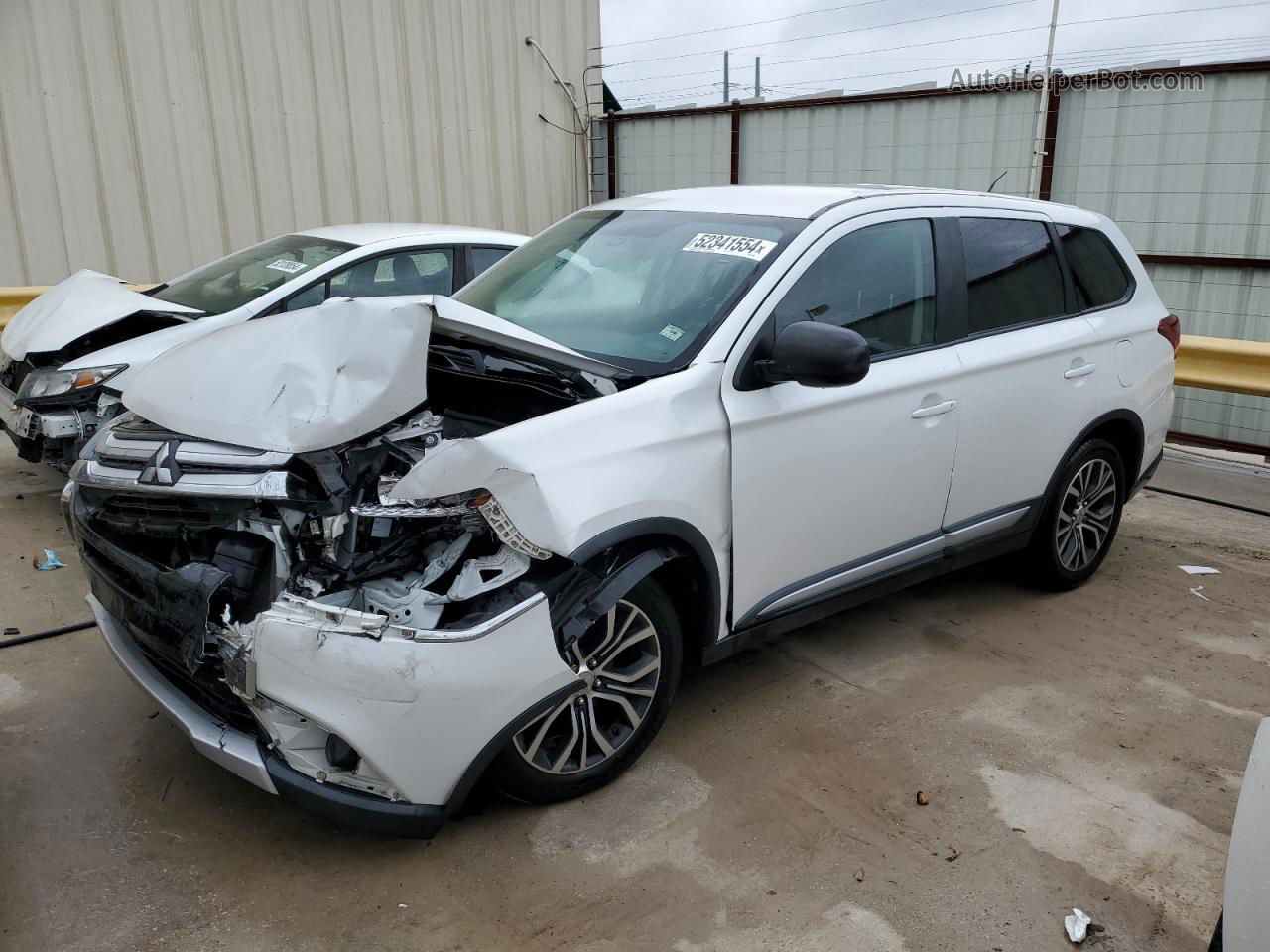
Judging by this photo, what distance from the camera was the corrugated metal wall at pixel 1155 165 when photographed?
25.0 feet

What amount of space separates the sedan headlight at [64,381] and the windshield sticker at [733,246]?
3204 millimetres

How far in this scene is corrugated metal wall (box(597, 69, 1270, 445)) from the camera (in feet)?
25.0

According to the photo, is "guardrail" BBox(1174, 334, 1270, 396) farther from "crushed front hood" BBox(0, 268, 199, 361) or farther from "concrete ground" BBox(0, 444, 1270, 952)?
"crushed front hood" BBox(0, 268, 199, 361)

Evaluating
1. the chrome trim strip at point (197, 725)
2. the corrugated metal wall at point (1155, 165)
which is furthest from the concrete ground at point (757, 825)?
the corrugated metal wall at point (1155, 165)

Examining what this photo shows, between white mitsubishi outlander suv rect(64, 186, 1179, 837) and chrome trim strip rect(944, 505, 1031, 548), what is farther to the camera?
chrome trim strip rect(944, 505, 1031, 548)

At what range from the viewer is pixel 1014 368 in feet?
13.7

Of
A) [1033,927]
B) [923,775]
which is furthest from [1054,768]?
[1033,927]

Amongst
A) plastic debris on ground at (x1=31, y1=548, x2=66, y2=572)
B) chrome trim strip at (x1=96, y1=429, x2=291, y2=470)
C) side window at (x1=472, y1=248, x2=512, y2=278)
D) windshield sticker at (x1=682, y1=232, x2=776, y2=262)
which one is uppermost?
windshield sticker at (x1=682, y1=232, x2=776, y2=262)

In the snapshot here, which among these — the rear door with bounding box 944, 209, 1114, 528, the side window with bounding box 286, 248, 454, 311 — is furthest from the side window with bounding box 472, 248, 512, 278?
the rear door with bounding box 944, 209, 1114, 528

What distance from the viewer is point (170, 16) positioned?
876 centimetres

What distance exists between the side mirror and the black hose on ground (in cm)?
314

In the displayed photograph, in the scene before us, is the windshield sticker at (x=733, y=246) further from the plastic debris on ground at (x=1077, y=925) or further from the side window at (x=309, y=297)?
the side window at (x=309, y=297)

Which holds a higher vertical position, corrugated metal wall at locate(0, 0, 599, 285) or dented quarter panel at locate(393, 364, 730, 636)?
corrugated metal wall at locate(0, 0, 599, 285)

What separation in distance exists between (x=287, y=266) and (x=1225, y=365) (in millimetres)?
6195
